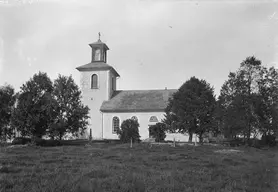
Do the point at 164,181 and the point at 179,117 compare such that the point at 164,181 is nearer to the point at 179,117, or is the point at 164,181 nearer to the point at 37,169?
the point at 37,169

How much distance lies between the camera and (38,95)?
1351 inches

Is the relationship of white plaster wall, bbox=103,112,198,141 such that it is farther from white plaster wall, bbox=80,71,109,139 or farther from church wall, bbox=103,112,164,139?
white plaster wall, bbox=80,71,109,139

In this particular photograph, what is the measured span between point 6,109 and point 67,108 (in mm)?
11018

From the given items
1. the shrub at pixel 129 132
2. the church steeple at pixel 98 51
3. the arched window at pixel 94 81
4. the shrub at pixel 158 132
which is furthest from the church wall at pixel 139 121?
the shrub at pixel 129 132

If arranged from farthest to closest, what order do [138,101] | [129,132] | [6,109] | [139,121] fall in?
1. [138,101]
2. [139,121]
3. [6,109]
4. [129,132]

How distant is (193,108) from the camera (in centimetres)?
3544

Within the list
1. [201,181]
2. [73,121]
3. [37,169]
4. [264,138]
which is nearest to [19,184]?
[37,169]

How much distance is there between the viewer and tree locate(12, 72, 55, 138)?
3225 centimetres

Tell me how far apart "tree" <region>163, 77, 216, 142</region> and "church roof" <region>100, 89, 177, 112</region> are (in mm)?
10129

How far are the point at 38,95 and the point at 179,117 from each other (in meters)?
18.2

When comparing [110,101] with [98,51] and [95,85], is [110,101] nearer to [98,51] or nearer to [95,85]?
[95,85]

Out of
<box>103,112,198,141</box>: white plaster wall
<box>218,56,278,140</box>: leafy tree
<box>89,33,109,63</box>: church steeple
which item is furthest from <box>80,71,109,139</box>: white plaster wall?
<box>218,56,278,140</box>: leafy tree

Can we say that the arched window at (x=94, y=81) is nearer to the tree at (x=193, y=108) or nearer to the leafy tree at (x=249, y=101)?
the tree at (x=193, y=108)

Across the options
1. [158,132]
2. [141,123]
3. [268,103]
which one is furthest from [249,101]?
[141,123]
